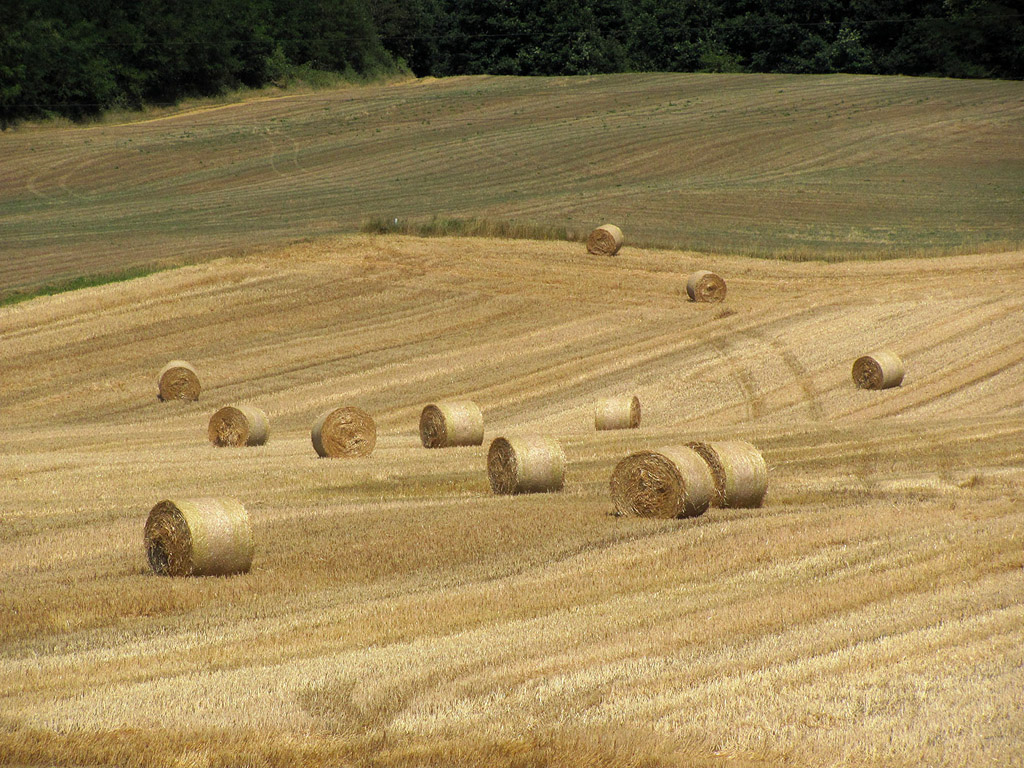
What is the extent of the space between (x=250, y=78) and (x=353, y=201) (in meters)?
37.0

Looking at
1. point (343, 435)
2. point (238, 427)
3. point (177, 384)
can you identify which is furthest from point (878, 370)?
point (177, 384)

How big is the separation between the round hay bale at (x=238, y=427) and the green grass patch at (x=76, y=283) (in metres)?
13.1

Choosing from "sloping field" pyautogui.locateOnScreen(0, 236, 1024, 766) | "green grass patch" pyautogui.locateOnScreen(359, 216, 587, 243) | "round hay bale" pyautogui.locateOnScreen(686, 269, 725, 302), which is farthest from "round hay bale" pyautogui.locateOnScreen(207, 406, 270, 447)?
"green grass patch" pyautogui.locateOnScreen(359, 216, 587, 243)

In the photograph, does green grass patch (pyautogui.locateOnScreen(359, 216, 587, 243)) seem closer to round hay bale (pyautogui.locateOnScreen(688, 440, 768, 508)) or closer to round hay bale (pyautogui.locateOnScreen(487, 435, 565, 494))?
round hay bale (pyautogui.locateOnScreen(487, 435, 565, 494))

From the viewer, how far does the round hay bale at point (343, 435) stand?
20.4 meters

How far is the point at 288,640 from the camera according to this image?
9797mm

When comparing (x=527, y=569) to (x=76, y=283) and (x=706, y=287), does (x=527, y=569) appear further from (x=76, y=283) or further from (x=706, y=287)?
(x=76, y=283)

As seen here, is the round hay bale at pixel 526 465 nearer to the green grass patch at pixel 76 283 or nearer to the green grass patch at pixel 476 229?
the green grass patch at pixel 76 283

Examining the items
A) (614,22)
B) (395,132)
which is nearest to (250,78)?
(395,132)

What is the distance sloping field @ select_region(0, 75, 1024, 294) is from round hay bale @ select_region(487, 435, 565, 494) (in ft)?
72.4

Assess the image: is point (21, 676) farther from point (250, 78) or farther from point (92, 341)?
point (250, 78)

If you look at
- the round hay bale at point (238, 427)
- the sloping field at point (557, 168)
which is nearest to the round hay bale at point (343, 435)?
the round hay bale at point (238, 427)

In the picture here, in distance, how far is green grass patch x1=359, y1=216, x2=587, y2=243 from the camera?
40000 millimetres

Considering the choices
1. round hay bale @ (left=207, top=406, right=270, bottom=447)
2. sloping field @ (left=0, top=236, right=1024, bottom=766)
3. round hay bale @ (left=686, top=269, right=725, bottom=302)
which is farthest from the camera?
round hay bale @ (left=686, top=269, right=725, bottom=302)
